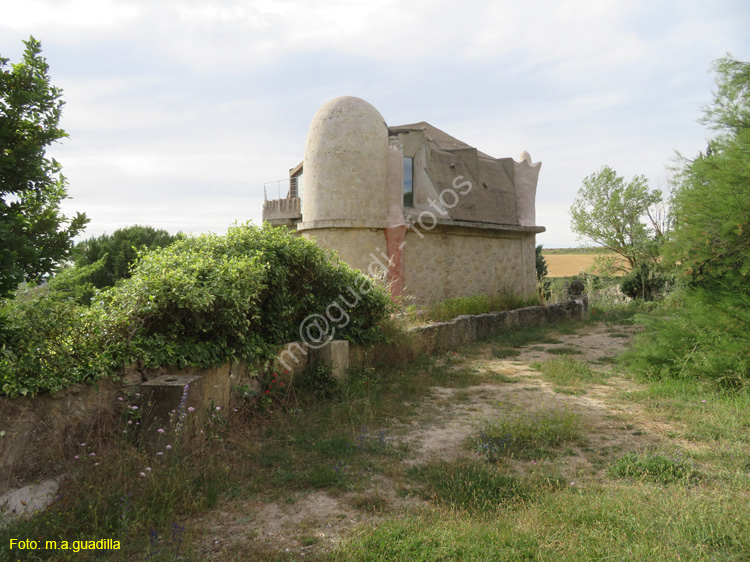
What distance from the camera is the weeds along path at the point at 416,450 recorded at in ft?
10.2

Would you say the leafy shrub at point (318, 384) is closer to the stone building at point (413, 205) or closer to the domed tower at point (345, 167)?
the stone building at point (413, 205)

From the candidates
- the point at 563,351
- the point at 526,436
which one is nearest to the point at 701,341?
the point at 526,436

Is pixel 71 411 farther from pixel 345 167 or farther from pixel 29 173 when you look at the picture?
pixel 345 167

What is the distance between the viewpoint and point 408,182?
1281cm

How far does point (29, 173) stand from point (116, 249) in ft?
57.0

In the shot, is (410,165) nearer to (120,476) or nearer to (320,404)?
(320,404)

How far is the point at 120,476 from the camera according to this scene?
3.32 metres

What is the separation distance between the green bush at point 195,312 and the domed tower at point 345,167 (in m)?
3.97

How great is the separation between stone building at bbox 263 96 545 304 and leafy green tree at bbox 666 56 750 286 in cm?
521

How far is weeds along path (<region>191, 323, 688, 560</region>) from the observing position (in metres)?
3.11

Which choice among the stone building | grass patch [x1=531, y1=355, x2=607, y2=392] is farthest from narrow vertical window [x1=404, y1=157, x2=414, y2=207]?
grass patch [x1=531, y1=355, x2=607, y2=392]

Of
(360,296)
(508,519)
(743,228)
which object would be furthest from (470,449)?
(743,228)

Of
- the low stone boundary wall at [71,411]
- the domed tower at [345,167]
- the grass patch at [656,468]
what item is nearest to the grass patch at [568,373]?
the grass patch at [656,468]

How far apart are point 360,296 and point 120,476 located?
4.45 m
